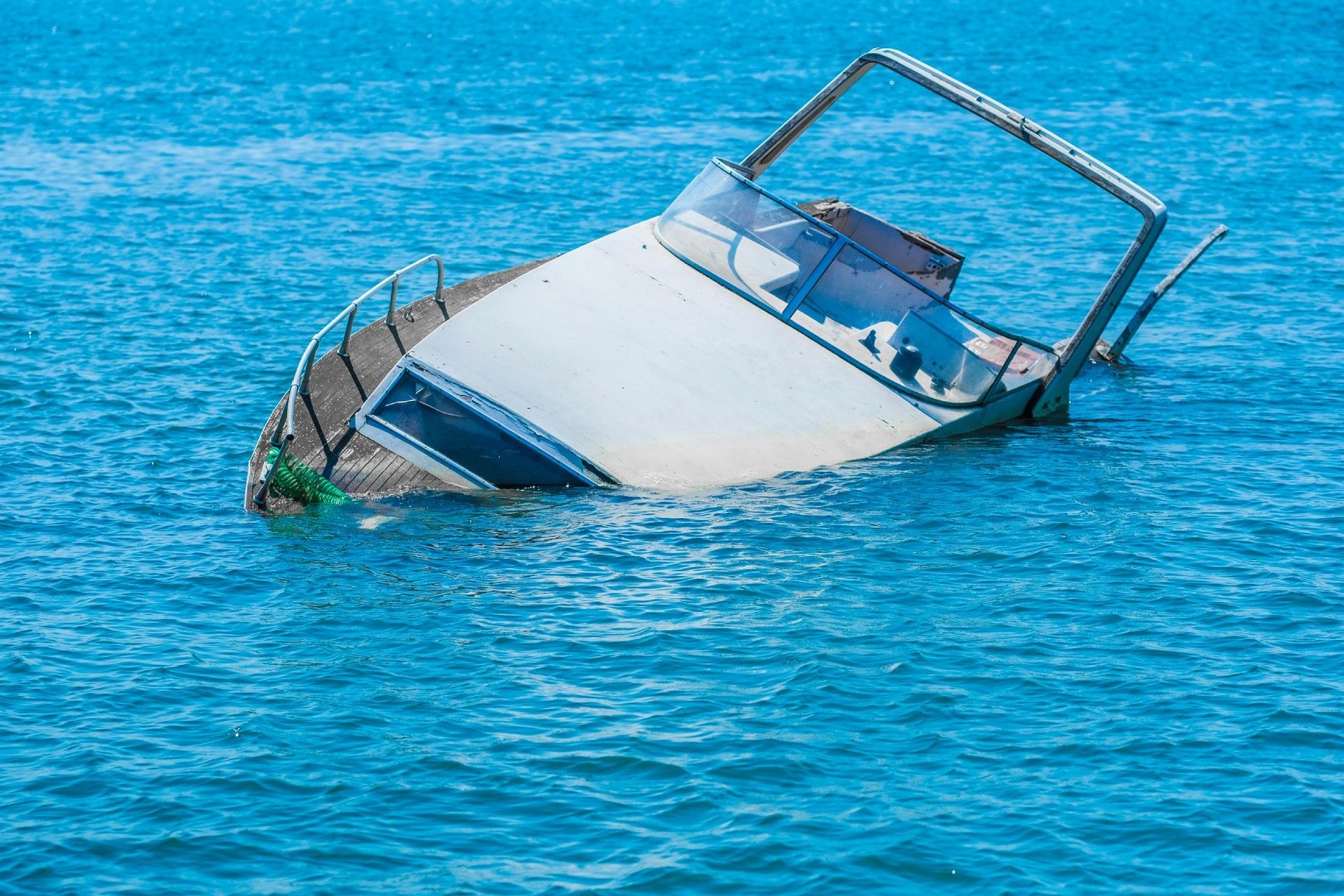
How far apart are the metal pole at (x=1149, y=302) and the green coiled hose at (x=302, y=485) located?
1249cm

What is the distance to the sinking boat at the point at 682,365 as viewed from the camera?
50.0 ft

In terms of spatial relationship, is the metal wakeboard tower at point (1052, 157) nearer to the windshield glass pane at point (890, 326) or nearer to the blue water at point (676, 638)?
the blue water at point (676, 638)

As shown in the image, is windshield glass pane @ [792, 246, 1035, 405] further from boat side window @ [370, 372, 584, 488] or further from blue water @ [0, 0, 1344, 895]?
boat side window @ [370, 372, 584, 488]

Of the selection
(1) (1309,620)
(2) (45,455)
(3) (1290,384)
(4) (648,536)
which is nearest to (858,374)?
(4) (648,536)

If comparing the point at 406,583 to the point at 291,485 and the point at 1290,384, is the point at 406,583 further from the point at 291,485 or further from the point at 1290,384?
the point at 1290,384

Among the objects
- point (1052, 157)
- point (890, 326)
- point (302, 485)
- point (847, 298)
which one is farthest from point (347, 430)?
point (1052, 157)

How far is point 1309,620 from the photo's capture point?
13.8 meters

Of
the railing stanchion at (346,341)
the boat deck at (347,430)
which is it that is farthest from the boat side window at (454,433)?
the railing stanchion at (346,341)

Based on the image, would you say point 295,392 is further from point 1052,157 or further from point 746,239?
point 1052,157

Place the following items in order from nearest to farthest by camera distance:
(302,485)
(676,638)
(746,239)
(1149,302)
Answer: (676,638) → (302,485) → (746,239) → (1149,302)

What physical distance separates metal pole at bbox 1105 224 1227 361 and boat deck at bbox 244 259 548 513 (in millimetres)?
10729

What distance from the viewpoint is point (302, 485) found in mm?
15016

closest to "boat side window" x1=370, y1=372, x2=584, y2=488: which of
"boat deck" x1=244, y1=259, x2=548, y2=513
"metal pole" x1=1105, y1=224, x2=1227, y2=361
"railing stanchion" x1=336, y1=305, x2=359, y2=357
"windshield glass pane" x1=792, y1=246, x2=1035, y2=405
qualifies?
"boat deck" x1=244, y1=259, x2=548, y2=513

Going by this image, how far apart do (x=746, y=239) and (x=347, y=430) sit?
5614mm
